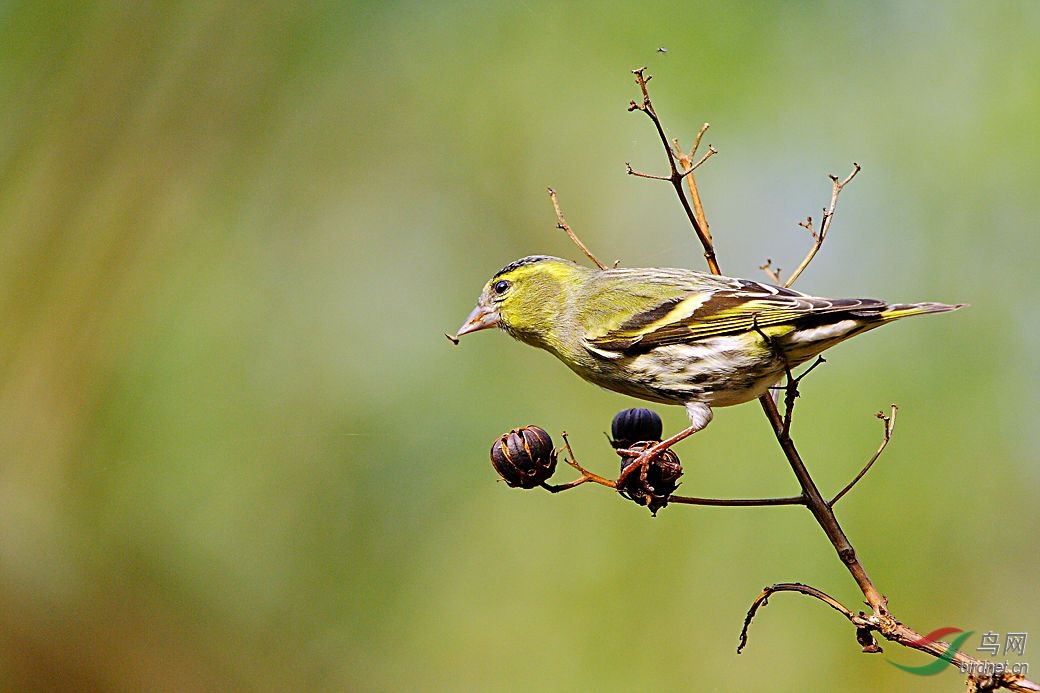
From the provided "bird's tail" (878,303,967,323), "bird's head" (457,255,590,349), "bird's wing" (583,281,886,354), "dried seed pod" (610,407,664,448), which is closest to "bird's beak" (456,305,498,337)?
"bird's head" (457,255,590,349)

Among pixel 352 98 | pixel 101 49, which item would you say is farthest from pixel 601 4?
pixel 101 49

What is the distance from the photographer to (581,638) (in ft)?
15.7

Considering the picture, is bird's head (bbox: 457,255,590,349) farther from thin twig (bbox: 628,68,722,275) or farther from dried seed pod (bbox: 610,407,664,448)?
thin twig (bbox: 628,68,722,275)

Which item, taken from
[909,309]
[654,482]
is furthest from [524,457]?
[909,309]

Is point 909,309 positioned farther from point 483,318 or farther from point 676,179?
point 483,318

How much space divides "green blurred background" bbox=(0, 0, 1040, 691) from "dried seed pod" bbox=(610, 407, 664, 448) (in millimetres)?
2240

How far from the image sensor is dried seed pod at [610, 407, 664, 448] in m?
2.35

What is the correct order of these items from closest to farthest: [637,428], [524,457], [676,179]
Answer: [676,179] < [524,457] < [637,428]

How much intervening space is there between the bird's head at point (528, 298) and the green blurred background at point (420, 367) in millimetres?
1589

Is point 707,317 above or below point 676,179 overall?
below

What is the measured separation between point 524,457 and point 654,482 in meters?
0.34

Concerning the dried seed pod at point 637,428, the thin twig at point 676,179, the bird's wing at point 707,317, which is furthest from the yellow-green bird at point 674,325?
the thin twig at point 676,179

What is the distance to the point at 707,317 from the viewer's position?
8.45 ft

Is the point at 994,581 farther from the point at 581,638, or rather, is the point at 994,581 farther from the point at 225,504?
the point at 225,504
